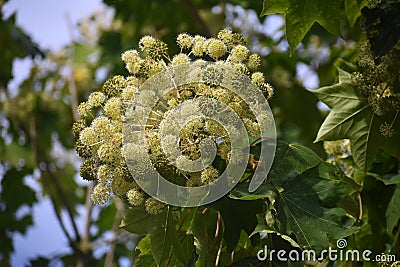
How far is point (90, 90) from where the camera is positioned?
3.85 metres

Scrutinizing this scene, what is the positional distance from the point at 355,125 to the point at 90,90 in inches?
97.0

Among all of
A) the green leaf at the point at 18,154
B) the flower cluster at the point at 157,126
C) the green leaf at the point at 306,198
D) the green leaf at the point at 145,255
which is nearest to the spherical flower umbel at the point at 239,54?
the flower cluster at the point at 157,126

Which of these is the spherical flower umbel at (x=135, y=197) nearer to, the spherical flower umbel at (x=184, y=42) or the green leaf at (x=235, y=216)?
the green leaf at (x=235, y=216)

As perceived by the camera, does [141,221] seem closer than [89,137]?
No

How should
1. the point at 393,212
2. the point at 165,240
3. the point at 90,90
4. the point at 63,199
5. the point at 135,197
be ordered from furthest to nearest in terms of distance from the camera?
the point at 90,90 → the point at 63,199 → the point at 393,212 → the point at 165,240 → the point at 135,197

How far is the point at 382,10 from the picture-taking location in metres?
1.44

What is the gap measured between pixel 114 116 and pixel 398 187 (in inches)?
27.8

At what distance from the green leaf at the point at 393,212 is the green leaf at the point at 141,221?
544mm

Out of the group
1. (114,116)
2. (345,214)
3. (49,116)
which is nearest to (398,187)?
(345,214)

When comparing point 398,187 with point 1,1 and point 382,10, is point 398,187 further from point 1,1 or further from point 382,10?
point 1,1

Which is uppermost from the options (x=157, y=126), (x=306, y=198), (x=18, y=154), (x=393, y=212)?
(x=18, y=154)

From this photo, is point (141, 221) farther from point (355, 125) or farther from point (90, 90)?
point (90, 90)

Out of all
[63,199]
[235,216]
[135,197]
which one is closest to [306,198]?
[235,216]

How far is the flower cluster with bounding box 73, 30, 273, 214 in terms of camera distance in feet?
4.09
